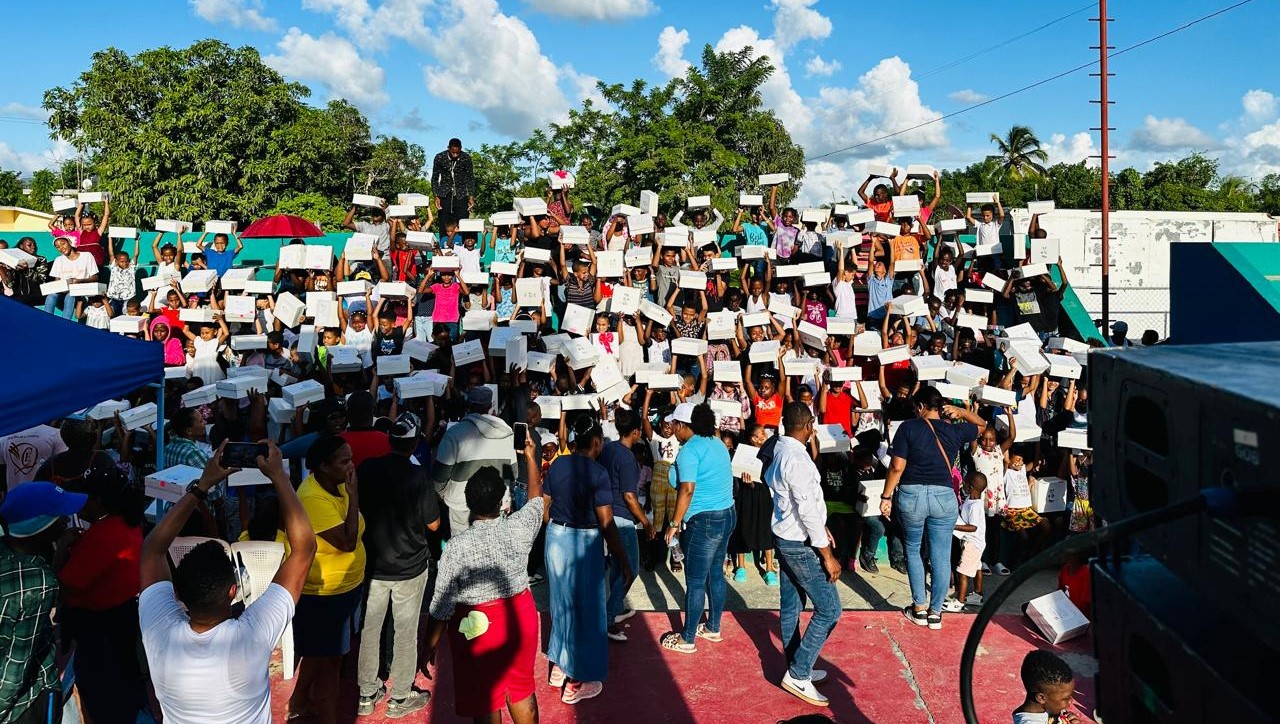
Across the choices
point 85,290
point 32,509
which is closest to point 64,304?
point 85,290

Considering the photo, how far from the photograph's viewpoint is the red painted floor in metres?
5.76

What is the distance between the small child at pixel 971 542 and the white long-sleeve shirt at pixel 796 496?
2.53m

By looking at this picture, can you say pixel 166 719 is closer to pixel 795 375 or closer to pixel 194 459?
pixel 194 459

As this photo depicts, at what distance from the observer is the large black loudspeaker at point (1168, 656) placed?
164cm

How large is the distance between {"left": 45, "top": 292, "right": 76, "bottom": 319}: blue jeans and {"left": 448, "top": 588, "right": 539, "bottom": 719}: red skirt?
10061 mm

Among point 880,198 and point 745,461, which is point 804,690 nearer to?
point 745,461

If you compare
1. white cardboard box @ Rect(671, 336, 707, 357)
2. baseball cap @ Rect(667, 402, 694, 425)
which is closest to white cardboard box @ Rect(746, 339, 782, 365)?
white cardboard box @ Rect(671, 336, 707, 357)

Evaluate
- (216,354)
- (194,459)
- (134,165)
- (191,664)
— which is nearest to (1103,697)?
(191,664)

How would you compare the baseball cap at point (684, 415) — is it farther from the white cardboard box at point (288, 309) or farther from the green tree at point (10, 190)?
the green tree at point (10, 190)

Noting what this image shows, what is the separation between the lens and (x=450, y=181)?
1330 cm

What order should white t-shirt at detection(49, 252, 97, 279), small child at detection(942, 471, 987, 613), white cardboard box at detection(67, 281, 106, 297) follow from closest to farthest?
1. small child at detection(942, 471, 987, 613)
2. white cardboard box at detection(67, 281, 106, 297)
3. white t-shirt at detection(49, 252, 97, 279)

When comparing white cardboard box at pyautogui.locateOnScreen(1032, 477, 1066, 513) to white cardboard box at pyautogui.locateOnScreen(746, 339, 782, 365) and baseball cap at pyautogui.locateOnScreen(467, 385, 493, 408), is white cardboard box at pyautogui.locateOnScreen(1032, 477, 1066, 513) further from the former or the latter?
baseball cap at pyautogui.locateOnScreen(467, 385, 493, 408)

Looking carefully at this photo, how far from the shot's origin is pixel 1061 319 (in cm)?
1310

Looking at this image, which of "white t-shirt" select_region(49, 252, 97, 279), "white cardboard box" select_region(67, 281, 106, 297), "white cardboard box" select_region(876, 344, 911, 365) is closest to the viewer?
"white cardboard box" select_region(876, 344, 911, 365)
